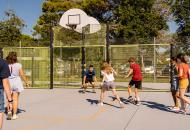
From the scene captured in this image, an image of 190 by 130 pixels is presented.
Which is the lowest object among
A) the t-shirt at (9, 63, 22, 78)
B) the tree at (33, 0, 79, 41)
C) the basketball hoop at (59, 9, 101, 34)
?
the t-shirt at (9, 63, 22, 78)

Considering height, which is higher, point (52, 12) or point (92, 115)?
point (52, 12)

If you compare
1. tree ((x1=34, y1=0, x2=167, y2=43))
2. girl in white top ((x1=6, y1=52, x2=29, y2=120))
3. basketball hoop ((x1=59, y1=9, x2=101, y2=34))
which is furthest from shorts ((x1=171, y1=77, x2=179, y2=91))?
tree ((x1=34, y1=0, x2=167, y2=43))

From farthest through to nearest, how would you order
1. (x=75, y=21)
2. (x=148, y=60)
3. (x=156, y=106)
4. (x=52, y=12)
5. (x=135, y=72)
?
(x=52, y=12), (x=148, y=60), (x=75, y=21), (x=135, y=72), (x=156, y=106)

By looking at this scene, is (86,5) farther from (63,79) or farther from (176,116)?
(176,116)

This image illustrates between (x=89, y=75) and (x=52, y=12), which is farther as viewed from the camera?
(x=52, y=12)

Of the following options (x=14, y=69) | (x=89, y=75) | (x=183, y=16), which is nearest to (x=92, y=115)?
(x=14, y=69)

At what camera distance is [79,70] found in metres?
26.1

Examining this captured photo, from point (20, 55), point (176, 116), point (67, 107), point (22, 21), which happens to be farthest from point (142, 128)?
point (22, 21)

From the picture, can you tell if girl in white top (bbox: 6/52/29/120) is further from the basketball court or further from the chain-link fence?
the chain-link fence

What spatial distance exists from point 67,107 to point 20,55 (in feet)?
40.1

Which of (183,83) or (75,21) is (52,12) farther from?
(183,83)

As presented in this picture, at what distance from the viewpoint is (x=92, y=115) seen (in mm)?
12836

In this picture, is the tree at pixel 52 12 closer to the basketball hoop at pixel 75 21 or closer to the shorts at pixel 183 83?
the basketball hoop at pixel 75 21

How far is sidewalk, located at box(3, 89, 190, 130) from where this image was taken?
10.9m
